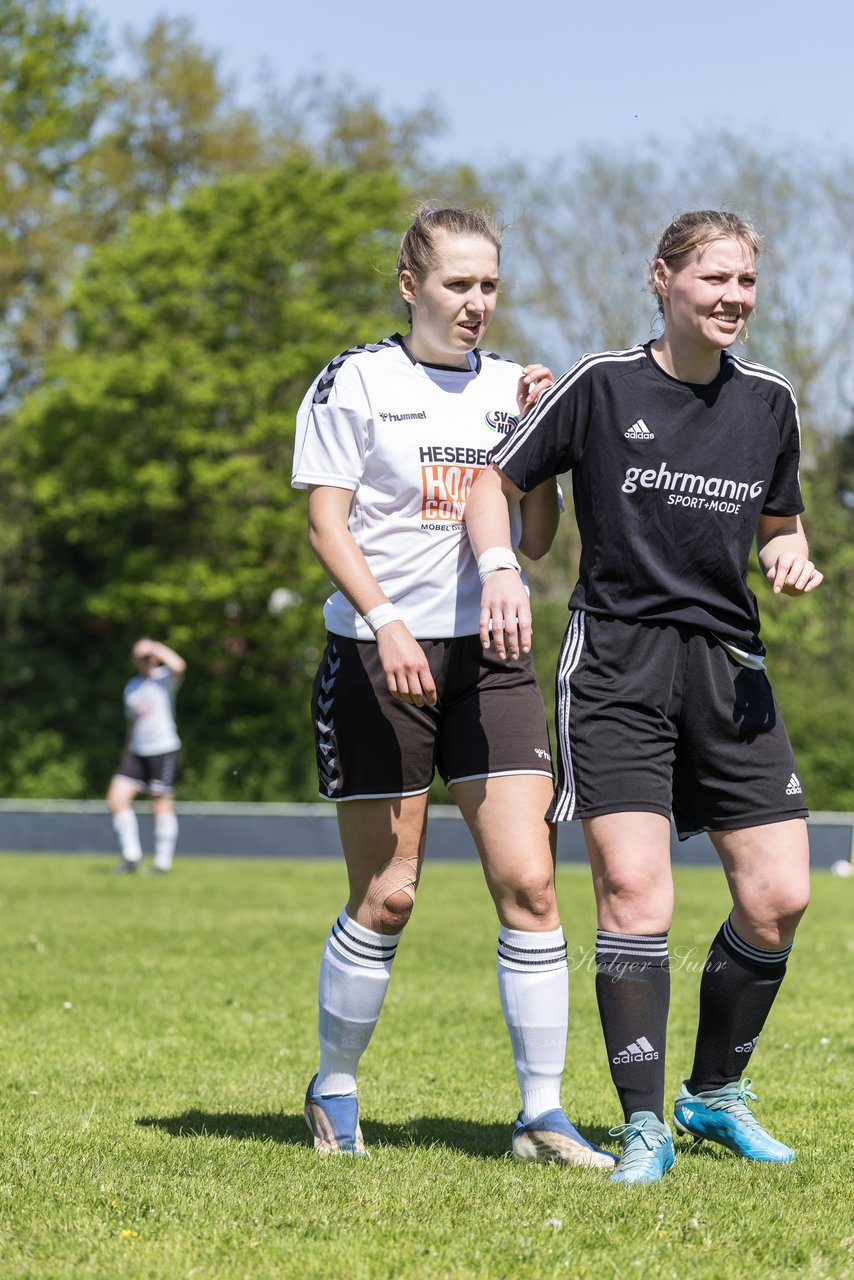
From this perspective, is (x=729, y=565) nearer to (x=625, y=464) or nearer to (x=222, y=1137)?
(x=625, y=464)

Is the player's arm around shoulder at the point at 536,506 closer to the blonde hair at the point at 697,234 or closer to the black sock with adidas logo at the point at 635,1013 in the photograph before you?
the blonde hair at the point at 697,234

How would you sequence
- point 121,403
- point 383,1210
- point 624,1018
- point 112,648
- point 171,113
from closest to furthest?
1. point 383,1210
2. point 624,1018
3. point 121,403
4. point 112,648
5. point 171,113

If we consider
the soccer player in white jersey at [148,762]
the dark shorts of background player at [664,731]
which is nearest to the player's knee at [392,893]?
the dark shorts of background player at [664,731]

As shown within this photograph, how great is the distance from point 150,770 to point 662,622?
13.7 metres

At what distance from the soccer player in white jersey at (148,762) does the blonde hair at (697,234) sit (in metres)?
13.3

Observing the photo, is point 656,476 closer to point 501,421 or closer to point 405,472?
point 501,421

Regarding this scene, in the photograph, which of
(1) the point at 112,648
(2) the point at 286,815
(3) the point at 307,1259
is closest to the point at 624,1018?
(3) the point at 307,1259

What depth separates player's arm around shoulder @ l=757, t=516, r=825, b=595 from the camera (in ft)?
13.7

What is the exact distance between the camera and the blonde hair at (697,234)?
160 inches

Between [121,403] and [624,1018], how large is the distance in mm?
26162

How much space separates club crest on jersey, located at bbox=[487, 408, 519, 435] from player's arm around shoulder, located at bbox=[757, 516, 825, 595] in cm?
74

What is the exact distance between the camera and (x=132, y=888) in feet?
48.4

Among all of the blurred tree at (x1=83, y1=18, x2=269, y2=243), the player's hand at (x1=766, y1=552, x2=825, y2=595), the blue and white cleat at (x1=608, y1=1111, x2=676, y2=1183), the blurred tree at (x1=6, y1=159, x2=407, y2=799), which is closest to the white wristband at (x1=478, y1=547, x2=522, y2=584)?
the player's hand at (x1=766, y1=552, x2=825, y2=595)

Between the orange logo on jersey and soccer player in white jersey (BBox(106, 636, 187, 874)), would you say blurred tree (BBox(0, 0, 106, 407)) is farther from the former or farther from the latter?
the orange logo on jersey
